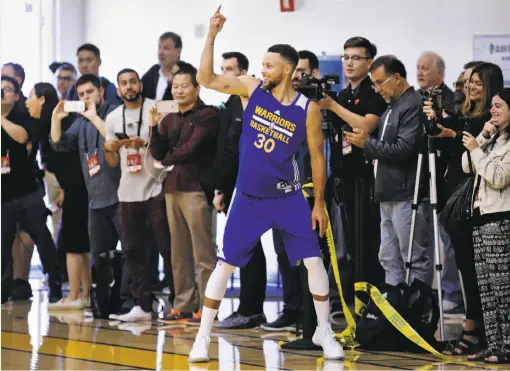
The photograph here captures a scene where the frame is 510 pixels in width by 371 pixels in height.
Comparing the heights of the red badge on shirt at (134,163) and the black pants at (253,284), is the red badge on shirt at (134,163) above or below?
above

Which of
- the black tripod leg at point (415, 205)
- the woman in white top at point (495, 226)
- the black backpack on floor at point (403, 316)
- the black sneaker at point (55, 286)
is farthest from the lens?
the black sneaker at point (55, 286)

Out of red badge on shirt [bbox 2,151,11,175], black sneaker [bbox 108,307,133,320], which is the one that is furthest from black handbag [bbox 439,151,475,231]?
red badge on shirt [bbox 2,151,11,175]

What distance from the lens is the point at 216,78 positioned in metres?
5.33

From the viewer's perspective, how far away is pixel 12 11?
9586 millimetres

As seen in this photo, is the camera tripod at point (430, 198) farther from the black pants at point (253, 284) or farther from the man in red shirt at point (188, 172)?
the man in red shirt at point (188, 172)

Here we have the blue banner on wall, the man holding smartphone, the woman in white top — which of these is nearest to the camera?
the woman in white top

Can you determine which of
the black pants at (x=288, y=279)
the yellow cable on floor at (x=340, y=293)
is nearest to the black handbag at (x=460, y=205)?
the yellow cable on floor at (x=340, y=293)

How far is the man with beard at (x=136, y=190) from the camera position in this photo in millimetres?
7121

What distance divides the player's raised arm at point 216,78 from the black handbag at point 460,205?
1.26 m

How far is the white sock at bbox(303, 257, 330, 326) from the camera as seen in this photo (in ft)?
17.8

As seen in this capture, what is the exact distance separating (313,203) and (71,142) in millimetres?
2553

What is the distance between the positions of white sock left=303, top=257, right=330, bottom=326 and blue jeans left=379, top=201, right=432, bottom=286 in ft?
2.84

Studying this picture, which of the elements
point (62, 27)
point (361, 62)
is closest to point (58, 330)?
point (361, 62)

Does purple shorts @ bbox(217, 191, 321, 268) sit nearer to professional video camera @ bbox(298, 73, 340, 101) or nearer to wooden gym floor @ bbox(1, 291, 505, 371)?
wooden gym floor @ bbox(1, 291, 505, 371)
